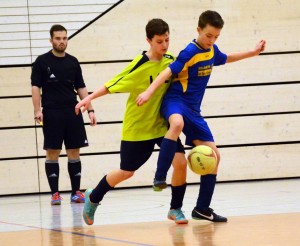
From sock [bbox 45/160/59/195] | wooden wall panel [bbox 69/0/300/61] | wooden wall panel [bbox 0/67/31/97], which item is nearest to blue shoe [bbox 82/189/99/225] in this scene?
sock [bbox 45/160/59/195]

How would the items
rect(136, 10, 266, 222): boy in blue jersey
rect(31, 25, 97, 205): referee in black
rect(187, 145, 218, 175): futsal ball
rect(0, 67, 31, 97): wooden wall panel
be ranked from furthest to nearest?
rect(0, 67, 31, 97): wooden wall panel < rect(31, 25, 97, 205): referee in black < rect(136, 10, 266, 222): boy in blue jersey < rect(187, 145, 218, 175): futsal ball

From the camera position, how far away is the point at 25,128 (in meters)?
9.25

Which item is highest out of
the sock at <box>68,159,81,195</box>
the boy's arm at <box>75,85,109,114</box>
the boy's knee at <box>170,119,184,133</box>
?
the boy's arm at <box>75,85,109,114</box>

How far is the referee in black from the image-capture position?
25.6 feet

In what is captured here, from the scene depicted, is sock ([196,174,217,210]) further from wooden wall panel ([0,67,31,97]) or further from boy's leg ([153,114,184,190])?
wooden wall panel ([0,67,31,97])

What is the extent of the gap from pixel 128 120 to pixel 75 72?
2.51m

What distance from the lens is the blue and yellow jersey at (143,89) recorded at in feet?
17.9

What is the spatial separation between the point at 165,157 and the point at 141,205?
216cm

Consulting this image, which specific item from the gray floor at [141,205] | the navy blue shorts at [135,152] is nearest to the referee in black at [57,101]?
the gray floor at [141,205]

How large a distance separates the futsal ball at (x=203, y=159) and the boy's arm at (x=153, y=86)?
1.64 feet

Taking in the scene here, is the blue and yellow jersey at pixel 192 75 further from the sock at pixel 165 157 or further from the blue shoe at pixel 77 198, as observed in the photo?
the blue shoe at pixel 77 198

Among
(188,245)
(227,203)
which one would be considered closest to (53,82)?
(227,203)

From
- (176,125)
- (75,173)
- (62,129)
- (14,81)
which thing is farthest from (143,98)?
(14,81)

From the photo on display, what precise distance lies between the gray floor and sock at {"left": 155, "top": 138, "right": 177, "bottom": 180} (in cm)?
81
